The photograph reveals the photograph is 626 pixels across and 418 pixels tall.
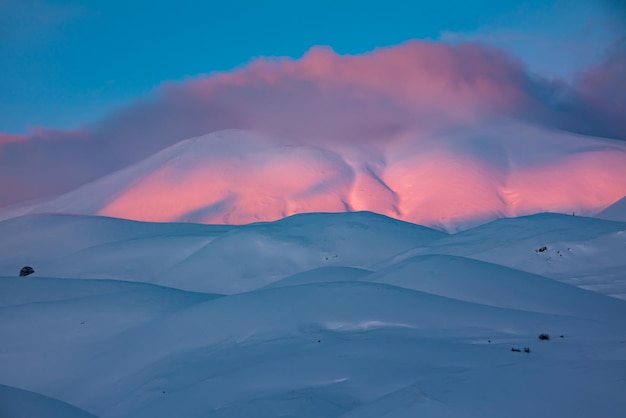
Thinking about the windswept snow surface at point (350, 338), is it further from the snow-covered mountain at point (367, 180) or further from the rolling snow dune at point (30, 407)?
the snow-covered mountain at point (367, 180)

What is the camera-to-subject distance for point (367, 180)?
78250mm

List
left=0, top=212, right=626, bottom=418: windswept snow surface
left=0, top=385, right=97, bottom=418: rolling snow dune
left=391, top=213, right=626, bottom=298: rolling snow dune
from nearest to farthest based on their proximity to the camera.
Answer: left=0, top=385, right=97, bottom=418: rolling snow dune → left=0, top=212, right=626, bottom=418: windswept snow surface → left=391, top=213, right=626, bottom=298: rolling snow dune

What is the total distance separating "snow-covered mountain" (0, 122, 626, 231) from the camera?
223 ft

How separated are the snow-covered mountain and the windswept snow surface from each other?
124ft

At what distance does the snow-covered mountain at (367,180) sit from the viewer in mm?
68000

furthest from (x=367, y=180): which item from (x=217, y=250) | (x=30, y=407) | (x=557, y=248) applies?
(x=30, y=407)

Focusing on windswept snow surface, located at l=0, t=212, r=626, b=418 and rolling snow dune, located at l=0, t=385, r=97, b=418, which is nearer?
rolling snow dune, located at l=0, t=385, r=97, b=418

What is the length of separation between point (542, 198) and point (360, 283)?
56653 mm

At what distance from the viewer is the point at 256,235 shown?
34.9 metres

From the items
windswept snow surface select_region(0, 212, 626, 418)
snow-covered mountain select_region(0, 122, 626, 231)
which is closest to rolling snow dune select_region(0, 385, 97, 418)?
windswept snow surface select_region(0, 212, 626, 418)

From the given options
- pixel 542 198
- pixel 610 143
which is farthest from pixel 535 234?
pixel 610 143

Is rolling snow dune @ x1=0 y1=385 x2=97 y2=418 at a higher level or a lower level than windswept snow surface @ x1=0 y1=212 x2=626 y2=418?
lower

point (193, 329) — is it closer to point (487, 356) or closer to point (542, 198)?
point (487, 356)

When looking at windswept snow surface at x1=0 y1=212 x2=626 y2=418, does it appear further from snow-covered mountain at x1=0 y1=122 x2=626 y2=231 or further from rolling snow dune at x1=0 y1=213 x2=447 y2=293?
snow-covered mountain at x1=0 y1=122 x2=626 y2=231
